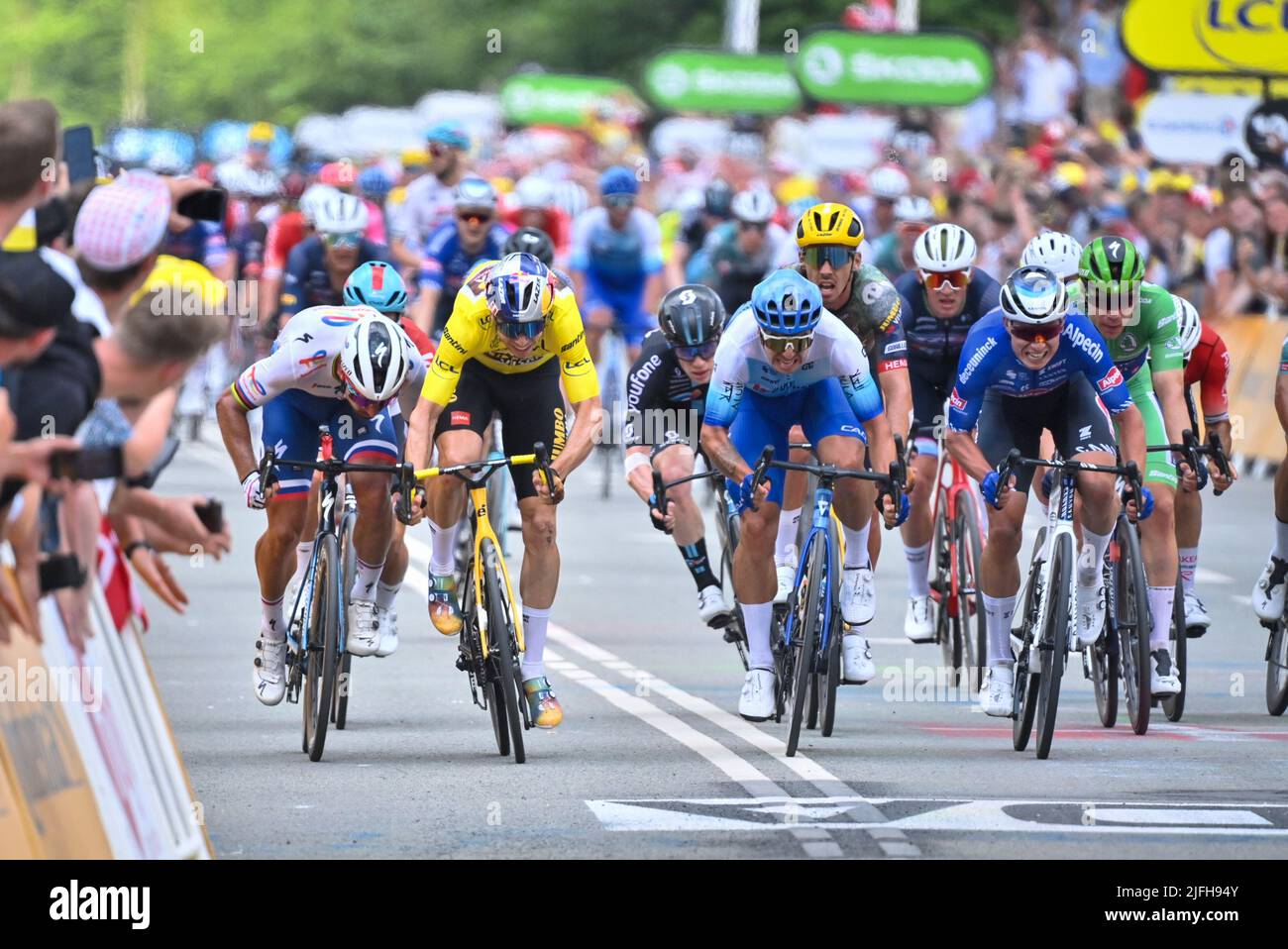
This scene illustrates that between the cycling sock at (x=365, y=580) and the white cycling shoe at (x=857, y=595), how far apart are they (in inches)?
73.3

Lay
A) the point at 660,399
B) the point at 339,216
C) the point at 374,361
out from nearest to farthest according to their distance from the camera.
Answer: the point at 374,361 → the point at 660,399 → the point at 339,216

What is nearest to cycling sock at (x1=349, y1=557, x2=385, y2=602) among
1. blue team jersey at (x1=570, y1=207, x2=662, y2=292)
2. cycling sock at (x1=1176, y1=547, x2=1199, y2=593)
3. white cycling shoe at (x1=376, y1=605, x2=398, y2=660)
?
white cycling shoe at (x1=376, y1=605, x2=398, y2=660)

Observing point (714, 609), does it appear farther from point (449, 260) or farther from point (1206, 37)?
point (1206, 37)

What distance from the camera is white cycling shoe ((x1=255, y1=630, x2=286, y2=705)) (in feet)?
39.4

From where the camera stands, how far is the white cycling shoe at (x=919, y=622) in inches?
564

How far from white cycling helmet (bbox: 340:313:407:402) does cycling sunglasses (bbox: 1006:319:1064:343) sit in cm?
232

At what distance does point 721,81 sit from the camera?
50344 mm

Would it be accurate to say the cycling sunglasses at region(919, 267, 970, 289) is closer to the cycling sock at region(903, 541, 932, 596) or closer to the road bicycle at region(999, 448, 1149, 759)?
the cycling sock at region(903, 541, 932, 596)

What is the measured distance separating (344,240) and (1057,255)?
4.23 meters

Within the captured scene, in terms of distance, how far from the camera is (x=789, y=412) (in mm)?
12312

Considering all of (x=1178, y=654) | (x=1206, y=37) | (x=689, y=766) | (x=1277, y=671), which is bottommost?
(x=689, y=766)

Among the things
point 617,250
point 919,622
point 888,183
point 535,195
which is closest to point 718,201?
point 617,250

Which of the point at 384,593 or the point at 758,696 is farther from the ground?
the point at 384,593
